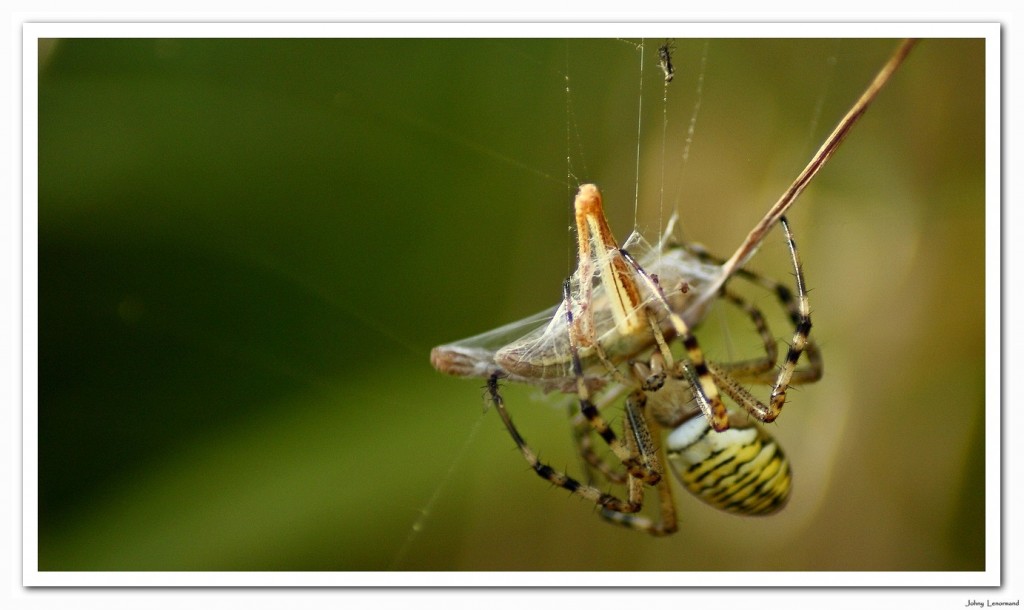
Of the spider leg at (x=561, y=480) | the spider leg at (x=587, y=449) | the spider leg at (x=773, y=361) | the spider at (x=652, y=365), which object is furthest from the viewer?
the spider leg at (x=587, y=449)

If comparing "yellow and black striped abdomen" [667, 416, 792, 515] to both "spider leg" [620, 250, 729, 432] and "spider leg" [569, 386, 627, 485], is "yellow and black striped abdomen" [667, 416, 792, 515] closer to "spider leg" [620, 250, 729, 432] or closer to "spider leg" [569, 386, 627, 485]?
"spider leg" [620, 250, 729, 432]

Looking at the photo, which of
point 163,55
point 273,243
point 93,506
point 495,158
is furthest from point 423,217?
point 93,506

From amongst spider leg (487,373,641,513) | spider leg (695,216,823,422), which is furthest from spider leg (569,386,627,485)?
spider leg (695,216,823,422)

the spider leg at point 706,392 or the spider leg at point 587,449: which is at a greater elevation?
the spider leg at point 706,392

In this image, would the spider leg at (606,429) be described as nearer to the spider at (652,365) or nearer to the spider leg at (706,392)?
the spider at (652,365)

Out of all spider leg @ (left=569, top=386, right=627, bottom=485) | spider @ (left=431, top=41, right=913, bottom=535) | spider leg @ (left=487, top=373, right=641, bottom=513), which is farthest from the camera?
spider leg @ (left=569, top=386, right=627, bottom=485)

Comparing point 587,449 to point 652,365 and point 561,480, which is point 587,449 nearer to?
point 561,480

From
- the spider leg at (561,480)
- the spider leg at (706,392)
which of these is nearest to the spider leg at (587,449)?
the spider leg at (561,480)
